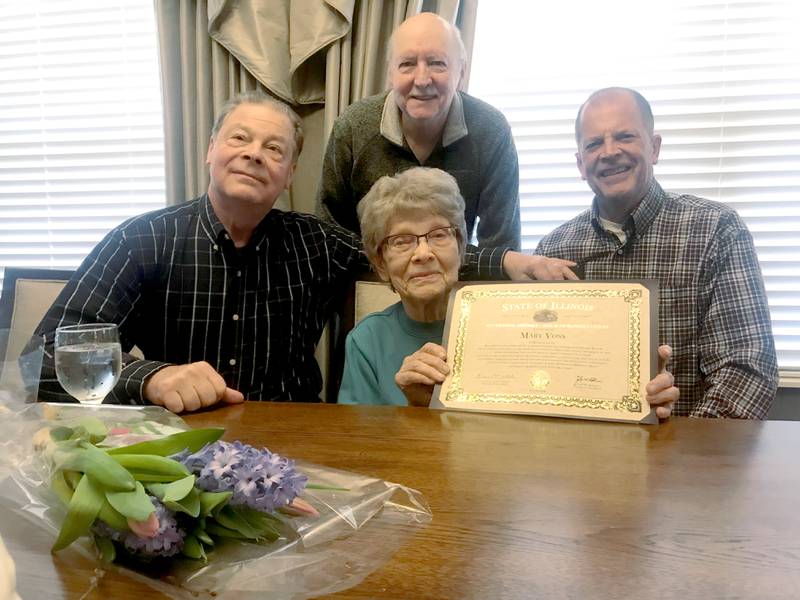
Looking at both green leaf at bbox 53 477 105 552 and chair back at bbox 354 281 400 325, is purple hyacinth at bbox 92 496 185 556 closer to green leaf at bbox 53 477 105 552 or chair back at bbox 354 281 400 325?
green leaf at bbox 53 477 105 552

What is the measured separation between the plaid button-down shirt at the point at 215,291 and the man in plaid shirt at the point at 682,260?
0.39 meters

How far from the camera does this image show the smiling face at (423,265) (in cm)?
154

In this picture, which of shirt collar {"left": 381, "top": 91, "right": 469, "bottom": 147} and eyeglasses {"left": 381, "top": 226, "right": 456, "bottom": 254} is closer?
eyeglasses {"left": 381, "top": 226, "right": 456, "bottom": 254}

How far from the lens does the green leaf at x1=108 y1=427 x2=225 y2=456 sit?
2.02ft

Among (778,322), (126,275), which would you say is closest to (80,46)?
(126,275)

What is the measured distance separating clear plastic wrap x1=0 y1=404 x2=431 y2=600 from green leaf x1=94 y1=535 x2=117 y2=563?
0.01 metres

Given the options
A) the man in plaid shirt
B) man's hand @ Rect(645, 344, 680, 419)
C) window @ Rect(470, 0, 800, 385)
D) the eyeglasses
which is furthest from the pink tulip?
window @ Rect(470, 0, 800, 385)

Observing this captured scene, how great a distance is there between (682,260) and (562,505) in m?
1.21

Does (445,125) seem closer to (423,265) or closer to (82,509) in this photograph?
(423,265)

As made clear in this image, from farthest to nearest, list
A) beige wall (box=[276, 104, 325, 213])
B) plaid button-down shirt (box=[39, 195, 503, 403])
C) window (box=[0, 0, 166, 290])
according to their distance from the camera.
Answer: window (box=[0, 0, 166, 290])
beige wall (box=[276, 104, 325, 213])
plaid button-down shirt (box=[39, 195, 503, 403])

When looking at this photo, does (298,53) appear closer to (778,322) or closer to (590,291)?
(590,291)

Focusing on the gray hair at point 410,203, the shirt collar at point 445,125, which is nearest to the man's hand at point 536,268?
the gray hair at point 410,203

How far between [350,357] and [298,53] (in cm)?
137

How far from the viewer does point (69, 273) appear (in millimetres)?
2102
